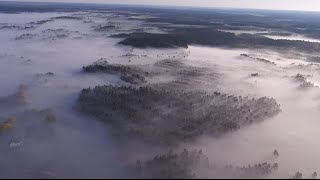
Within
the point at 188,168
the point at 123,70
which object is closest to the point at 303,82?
the point at 123,70

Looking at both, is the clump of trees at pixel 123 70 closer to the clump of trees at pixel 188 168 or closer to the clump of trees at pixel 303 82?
the clump of trees at pixel 303 82

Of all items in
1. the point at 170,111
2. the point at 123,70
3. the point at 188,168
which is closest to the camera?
the point at 188,168

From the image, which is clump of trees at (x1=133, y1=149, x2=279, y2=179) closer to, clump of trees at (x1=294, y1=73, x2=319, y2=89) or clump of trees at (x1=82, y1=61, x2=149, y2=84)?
clump of trees at (x1=82, y1=61, x2=149, y2=84)

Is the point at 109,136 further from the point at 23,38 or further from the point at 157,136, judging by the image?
the point at 23,38

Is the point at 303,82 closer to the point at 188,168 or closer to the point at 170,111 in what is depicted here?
the point at 170,111

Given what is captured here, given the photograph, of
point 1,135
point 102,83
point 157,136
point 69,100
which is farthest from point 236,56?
point 1,135

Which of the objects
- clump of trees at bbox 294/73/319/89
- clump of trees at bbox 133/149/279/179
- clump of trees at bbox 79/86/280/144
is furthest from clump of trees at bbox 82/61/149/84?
clump of trees at bbox 133/149/279/179

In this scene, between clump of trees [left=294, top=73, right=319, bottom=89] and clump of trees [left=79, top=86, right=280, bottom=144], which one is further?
clump of trees [left=294, top=73, right=319, bottom=89]

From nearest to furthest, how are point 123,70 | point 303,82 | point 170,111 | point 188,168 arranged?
point 188,168 → point 170,111 → point 303,82 → point 123,70
